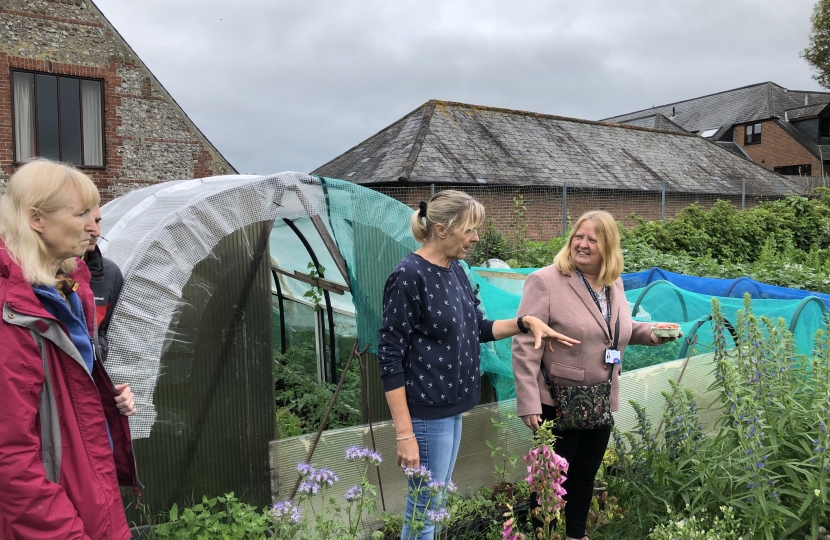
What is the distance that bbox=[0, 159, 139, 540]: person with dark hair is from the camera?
4.65ft

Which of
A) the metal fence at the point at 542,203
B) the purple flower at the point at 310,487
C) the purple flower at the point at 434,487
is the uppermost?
the metal fence at the point at 542,203

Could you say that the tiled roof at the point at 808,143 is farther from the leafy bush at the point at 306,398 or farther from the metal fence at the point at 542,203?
the leafy bush at the point at 306,398

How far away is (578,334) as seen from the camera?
2.80 metres

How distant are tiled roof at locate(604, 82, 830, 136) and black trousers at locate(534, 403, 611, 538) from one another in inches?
1469

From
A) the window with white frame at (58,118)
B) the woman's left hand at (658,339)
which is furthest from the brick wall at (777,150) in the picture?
the woman's left hand at (658,339)

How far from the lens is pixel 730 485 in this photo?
2568 mm

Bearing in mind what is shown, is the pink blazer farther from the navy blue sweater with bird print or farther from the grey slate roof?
the grey slate roof

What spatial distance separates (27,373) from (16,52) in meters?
11.0

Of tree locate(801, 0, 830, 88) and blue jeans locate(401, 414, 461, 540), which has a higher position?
tree locate(801, 0, 830, 88)

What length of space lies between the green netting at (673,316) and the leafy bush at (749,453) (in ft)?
2.23

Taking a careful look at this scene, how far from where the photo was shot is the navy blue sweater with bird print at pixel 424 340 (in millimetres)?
2350

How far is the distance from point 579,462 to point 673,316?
275cm

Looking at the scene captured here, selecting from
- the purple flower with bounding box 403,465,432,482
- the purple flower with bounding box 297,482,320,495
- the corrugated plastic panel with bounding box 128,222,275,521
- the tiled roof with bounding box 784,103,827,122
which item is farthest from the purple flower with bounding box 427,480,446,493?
the tiled roof with bounding box 784,103,827,122

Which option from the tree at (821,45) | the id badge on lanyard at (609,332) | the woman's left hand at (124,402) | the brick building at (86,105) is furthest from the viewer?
the tree at (821,45)
